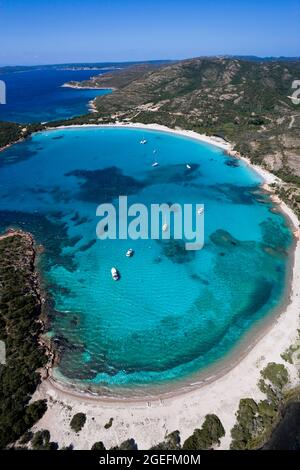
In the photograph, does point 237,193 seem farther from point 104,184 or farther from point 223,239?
point 104,184

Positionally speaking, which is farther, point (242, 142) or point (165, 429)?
point (242, 142)

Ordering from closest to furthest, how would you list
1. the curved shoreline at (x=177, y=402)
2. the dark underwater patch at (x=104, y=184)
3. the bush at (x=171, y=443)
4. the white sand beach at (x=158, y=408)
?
1. the bush at (x=171, y=443)
2. the white sand beach at (x=158, y=408)
3. the curved shoreline at (x=177, y=402)
4. the dark underwater patch at (x=104, y=184)

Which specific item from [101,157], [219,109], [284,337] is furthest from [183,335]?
[219,109]

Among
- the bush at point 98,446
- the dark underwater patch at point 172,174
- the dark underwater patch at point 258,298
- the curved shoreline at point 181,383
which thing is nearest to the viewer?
the bush at point 98,446

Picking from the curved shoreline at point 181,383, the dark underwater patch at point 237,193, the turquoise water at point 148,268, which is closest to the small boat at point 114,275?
the turquoise water at point 148,268

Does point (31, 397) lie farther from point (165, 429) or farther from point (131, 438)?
point (165, 429)

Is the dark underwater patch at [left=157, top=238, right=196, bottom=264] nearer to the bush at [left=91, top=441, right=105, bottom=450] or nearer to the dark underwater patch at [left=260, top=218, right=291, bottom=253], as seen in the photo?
the dark underwater patch at [left=260, top=218, right=291, bottom=253]

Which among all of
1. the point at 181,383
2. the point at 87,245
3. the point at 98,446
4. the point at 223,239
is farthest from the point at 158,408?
the point at 223,239

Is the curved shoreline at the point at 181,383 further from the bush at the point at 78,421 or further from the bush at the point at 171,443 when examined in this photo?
the bush at the point at 171,443
